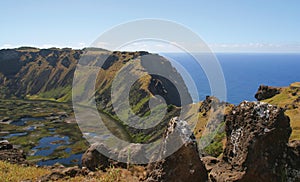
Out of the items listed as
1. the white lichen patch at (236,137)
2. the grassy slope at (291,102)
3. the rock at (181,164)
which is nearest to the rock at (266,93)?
the grassy slope at (291,102)

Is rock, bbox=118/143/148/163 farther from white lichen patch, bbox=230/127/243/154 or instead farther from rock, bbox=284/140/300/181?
rock, bbox=284/140/300/181

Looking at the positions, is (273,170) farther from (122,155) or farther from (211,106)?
(211,106)

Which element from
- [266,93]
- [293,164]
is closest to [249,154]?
[293,164]

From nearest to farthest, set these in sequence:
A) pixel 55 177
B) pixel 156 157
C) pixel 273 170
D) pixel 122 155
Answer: pixel 273 170, pixel 156 157, pixel 55 177, pixel 122 155

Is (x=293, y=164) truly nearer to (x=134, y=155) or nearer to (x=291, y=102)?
(x=134, y=155)

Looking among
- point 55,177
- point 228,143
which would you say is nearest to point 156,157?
point 228,143

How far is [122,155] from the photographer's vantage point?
21.3m

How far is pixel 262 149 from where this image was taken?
14.0m

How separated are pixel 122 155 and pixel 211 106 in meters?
141

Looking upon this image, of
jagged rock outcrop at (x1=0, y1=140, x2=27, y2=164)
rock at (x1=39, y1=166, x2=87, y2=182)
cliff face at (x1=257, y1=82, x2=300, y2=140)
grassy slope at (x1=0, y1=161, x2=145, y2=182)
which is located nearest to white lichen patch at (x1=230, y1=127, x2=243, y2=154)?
grassy slope at (x1=0, y1=161, x2=145, y2=182)

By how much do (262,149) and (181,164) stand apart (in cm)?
384

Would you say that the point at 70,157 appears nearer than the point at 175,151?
No

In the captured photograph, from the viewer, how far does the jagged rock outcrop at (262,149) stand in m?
13.9

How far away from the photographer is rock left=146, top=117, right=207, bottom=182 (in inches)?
569
